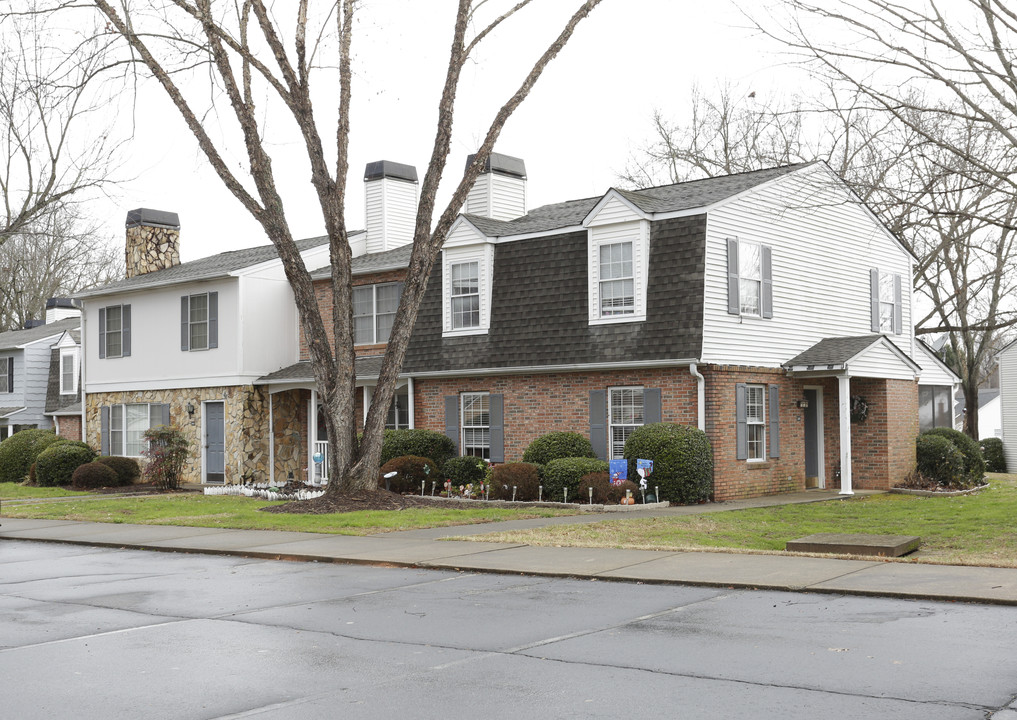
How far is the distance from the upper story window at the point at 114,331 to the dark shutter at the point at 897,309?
2142 cm

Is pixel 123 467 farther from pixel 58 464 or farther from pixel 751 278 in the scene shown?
pixel 751 278

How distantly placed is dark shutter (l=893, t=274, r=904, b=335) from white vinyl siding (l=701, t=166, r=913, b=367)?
0.23 metres

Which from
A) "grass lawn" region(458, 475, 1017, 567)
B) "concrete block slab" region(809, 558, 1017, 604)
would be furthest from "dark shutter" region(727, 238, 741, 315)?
"concrete block slab" region(809, 558, 1017, 604)

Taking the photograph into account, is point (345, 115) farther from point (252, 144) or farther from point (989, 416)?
point (989, 416)

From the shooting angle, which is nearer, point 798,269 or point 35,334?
point 798,269

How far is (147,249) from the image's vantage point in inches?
1294

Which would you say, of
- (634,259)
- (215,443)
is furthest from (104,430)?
(634,259)

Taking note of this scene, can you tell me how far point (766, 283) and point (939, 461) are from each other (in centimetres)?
619

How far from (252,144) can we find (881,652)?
15.5 m

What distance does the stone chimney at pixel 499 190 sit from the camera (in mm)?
26250

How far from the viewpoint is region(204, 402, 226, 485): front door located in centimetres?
2761

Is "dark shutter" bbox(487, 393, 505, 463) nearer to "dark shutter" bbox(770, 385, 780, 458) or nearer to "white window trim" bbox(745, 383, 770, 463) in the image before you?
"white window trim" bbox(745, 383, 770, 463)

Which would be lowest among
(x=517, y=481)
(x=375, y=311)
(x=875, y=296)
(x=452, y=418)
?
(x=517, y=481)

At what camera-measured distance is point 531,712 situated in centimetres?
564
